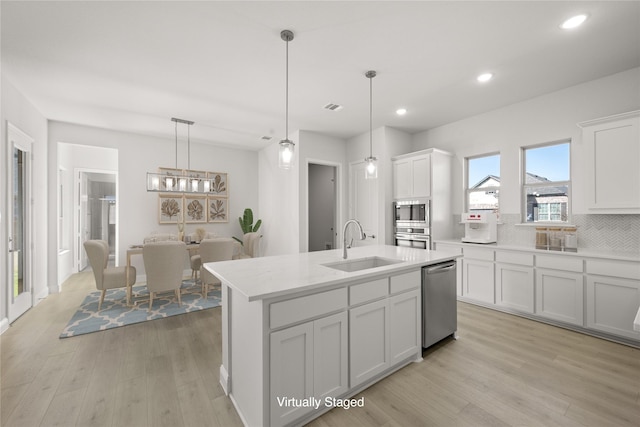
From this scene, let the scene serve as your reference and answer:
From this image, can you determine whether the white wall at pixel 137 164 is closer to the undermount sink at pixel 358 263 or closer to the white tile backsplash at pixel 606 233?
the undermount sink at pixel 358 263

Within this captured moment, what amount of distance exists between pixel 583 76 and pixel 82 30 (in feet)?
16.5

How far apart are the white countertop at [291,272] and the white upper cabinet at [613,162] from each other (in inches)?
71.3

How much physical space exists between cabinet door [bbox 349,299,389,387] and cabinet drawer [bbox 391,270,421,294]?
0.15 m

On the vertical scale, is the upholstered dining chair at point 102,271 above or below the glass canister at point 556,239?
below

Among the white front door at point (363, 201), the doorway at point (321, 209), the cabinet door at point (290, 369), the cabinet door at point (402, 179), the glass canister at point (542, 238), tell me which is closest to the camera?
the cabinet door at point (290, 369)

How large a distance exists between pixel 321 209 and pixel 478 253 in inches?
135

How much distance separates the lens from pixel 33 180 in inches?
149

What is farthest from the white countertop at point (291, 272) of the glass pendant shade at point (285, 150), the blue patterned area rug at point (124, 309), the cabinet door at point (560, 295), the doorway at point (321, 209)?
the doorway at point (321, 209)

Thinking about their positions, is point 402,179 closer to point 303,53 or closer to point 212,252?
point 303,53

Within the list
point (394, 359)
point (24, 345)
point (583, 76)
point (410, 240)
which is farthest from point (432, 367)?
point (24, 345)

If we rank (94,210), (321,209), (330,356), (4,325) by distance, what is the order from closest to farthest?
(330,356) < (4,325) < (321,209) < (94,210)

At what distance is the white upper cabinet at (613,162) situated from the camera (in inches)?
105

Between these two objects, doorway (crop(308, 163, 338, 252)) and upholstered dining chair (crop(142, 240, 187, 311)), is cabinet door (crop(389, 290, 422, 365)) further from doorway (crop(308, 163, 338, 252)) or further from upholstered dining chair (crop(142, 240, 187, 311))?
doorway (crop(308, 163, 338, 252))

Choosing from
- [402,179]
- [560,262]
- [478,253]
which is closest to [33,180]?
[402,179]
